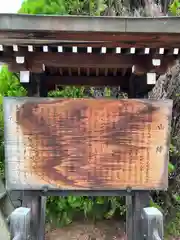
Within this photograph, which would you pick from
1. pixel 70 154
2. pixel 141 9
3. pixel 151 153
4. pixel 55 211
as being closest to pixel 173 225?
pixel 55 211

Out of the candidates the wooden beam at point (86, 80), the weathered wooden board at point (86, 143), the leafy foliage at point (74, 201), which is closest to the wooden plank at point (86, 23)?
the weathered wooden board at point (86, 143)

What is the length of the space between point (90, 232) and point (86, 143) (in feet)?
11.5

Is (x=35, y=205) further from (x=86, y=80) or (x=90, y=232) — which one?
(x=90, y=232)

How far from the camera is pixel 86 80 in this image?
2.96 m

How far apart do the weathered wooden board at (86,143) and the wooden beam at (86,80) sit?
737mm

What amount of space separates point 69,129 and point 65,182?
544mm

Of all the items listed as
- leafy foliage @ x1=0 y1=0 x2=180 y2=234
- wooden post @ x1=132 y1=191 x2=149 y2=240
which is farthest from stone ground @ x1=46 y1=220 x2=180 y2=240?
wooden post @ x1=132 y1=191 x2=149 y2=240

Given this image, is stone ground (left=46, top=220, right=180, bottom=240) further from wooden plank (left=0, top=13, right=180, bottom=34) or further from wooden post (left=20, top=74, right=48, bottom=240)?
wooden plank (left=0, top=13, right=180, bottom=34)

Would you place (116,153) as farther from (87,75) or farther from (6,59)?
(6,59)

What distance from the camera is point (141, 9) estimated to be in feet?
20.5

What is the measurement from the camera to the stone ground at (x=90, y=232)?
195 inches

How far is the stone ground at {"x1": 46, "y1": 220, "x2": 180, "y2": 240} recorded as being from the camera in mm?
4965

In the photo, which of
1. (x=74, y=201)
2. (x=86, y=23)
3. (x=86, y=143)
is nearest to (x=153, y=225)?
(x=86, y=143)

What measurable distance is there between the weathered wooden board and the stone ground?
3.13 m
